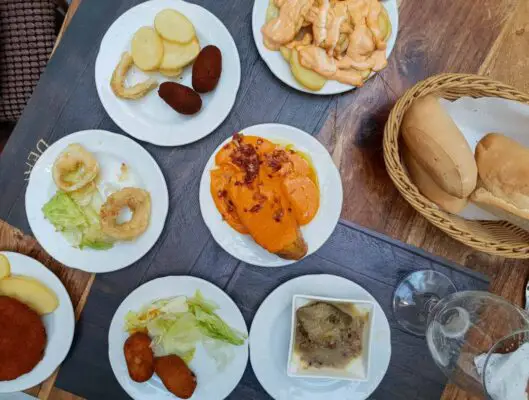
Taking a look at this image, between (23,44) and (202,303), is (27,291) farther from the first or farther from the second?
(23,44)

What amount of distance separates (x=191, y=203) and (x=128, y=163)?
17cm

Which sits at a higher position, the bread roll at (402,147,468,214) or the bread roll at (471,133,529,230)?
the bread roll at (471,133,529,230)

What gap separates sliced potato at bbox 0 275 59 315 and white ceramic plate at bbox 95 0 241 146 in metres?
0.41

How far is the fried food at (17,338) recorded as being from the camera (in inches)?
43.4

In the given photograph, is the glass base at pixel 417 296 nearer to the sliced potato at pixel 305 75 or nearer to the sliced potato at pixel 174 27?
the sliced potato at pixel 305 75

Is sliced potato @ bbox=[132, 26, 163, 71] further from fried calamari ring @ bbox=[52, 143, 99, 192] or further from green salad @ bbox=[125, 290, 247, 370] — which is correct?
green salad @ bbox=[125, 290, 247, 370]

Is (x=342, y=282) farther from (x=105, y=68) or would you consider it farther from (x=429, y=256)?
(x=105, y=68)

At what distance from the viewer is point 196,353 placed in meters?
1.17

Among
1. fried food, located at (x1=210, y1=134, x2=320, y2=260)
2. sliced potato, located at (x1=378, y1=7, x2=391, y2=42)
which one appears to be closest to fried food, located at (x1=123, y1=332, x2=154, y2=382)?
fried food, located at (x1=210, y1=134, x2=320, y2=260)

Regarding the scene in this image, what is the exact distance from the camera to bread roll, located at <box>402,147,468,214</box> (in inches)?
40.3

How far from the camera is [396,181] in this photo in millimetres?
1004

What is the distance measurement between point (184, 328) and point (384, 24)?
81cm

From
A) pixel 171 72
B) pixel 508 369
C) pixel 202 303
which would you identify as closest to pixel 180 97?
pixel 171 72

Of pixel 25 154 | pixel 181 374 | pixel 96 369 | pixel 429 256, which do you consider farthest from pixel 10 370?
pixel 429 256
